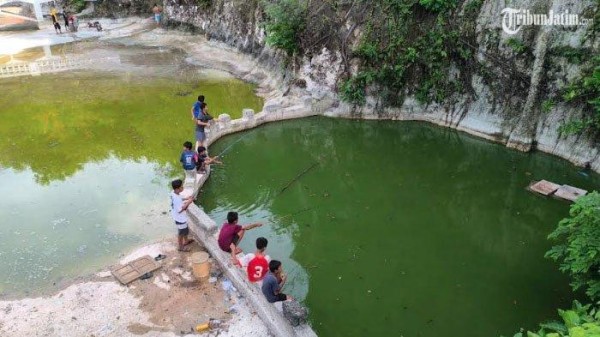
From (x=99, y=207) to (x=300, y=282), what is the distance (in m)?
5.94

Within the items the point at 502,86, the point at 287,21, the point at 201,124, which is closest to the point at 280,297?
the point at 201,124

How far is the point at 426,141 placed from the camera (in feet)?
52.1

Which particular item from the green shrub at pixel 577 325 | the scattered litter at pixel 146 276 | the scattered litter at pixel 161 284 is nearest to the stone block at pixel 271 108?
the scattered litter at pixel 146 276

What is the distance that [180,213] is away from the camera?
9.72 metres

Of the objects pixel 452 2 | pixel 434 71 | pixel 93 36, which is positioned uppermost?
pixel 452 2

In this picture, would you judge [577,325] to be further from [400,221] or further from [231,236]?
[400,221]

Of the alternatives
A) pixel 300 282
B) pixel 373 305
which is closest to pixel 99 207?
pixel 300 282

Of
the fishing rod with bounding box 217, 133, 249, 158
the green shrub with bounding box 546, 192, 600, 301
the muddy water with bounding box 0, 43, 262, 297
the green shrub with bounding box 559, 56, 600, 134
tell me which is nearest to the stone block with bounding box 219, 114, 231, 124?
the fishing rod with bounding box 217, 133, 249, 158

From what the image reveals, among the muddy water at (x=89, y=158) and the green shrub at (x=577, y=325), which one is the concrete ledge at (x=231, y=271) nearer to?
the muddy water at (x=89, y=158)

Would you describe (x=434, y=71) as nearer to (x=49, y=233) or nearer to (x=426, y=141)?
(x=426, y=141)

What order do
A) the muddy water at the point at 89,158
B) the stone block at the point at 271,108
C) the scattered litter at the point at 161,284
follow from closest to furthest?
the scattered litter at the point at 161,284
the muddy water at the point at 89,158
the stone block at the point at 271,108

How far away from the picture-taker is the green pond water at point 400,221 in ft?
29.3

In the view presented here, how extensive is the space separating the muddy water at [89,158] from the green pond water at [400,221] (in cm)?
220

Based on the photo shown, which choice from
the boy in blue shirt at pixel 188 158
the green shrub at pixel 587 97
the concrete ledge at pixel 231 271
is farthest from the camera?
the green shrub at pixel 587 97
